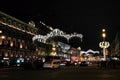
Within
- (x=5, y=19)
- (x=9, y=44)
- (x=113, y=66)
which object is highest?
(x=5, y=19)

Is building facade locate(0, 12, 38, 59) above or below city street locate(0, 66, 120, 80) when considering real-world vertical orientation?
above

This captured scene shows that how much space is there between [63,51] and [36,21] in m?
40.1

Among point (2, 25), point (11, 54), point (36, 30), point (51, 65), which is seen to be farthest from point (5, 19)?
point (51, 65)

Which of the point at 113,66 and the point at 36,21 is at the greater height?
the point at 36,21

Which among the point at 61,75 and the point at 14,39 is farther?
the point at 14,39

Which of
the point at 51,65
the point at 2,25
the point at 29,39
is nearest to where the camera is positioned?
the point at 51,65

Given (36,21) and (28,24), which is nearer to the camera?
(28,24)

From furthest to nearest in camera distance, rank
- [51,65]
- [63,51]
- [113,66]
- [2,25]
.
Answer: [63,51]
[2,25]
[113,66]
[51,65]

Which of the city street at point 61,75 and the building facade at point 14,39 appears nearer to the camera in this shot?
the city street at point 61,75

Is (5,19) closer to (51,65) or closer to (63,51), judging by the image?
(51,65)

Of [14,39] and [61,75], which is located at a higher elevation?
[14,39]

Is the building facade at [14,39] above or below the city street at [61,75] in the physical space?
above

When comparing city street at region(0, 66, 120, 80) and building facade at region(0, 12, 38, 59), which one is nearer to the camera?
city street at region(0, 66, 120, 80)

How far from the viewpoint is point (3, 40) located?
346 feet
